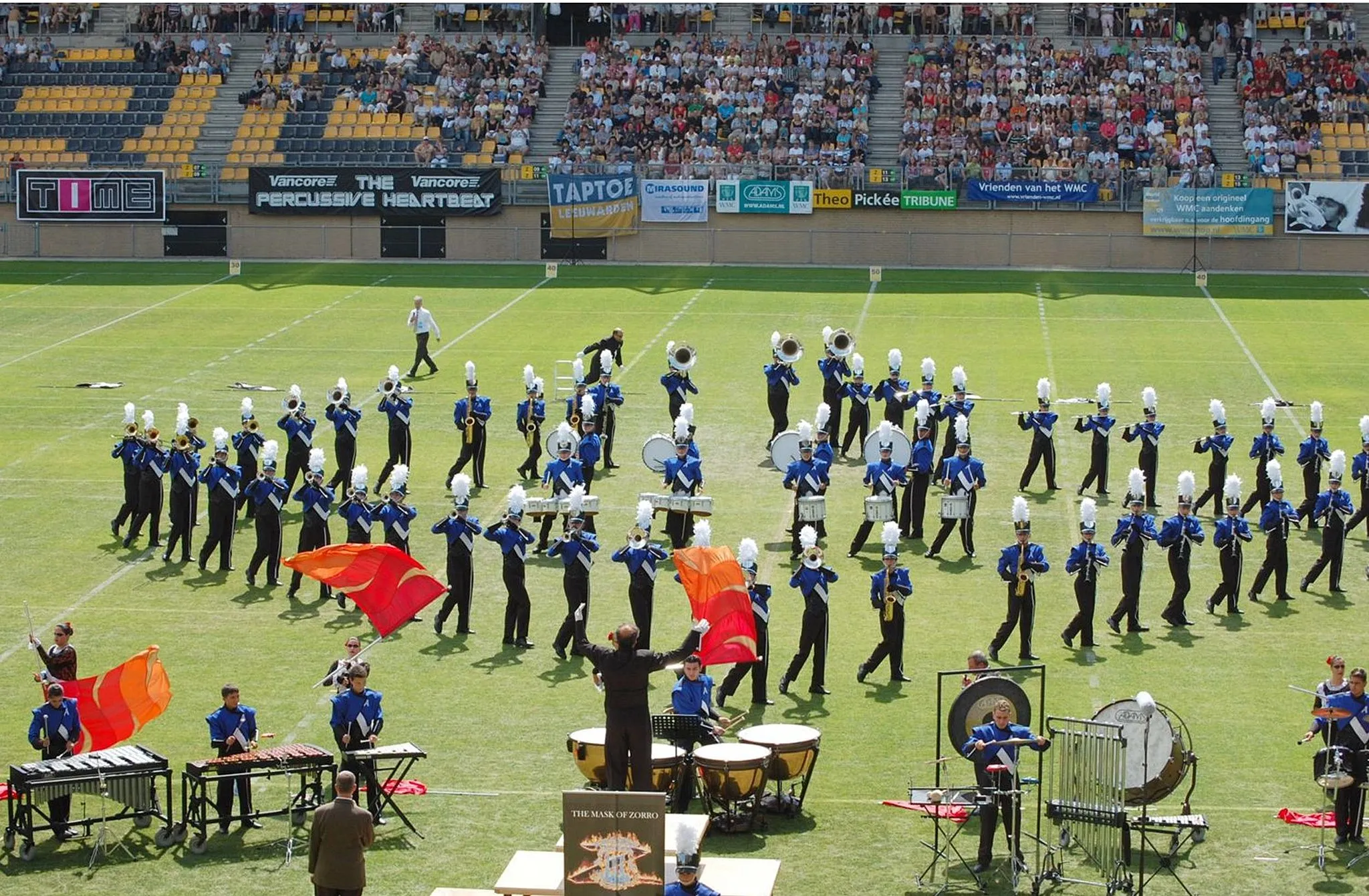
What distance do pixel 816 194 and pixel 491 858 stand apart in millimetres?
32253

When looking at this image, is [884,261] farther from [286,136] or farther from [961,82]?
[286,136]

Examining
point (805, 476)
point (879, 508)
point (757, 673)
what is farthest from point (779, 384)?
point (757, 673)

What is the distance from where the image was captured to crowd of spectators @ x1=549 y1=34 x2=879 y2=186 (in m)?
46.2

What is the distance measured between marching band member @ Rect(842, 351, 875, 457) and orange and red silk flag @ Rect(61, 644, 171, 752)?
13.6 meters

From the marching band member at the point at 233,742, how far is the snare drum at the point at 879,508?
9026 mm

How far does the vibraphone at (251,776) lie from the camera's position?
47.8 ft

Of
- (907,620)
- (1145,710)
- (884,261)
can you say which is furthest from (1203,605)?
(884,261)

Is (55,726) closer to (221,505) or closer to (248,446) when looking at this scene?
(221,505)

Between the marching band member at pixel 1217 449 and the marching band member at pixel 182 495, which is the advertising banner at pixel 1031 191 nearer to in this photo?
the marching band member at pixel 1217 449

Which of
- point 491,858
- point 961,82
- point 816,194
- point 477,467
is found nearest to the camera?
point 491,858

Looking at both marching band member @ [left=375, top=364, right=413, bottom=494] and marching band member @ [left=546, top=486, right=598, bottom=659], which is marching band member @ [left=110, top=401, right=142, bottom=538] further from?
marching band member @ [left=546, top=486, right=598, bottom=659]

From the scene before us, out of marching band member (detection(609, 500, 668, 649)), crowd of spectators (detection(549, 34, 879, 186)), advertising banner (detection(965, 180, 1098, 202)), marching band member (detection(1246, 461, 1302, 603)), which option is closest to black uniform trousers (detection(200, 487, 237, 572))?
marching band member (detection(609, 500, 668, 649))

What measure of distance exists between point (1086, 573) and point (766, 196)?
26.4 meters

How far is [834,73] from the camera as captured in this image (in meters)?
49.4
